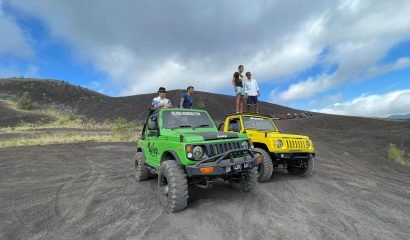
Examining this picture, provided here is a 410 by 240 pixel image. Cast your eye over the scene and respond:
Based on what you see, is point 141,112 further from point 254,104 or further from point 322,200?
point 322,200

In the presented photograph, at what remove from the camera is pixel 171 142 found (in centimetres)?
613

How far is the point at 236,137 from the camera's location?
20.8ft

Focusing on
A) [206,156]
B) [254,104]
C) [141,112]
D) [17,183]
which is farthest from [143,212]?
[141,112]

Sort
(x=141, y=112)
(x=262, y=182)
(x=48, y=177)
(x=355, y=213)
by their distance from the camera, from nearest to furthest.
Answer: (x=355, y=213), (x=262, y=182), (x=48, y=177), (x=141, y=112)

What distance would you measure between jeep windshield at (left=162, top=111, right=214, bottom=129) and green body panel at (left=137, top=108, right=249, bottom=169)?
98 millimetres

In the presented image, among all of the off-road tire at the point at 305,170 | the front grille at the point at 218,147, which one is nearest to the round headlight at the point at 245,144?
the front grille at the point at 218,147

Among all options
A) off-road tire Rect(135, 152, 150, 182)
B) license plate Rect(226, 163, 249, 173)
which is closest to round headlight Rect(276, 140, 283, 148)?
license plate Rect(226, 163, 249, 173)

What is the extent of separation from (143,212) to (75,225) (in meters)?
1.24

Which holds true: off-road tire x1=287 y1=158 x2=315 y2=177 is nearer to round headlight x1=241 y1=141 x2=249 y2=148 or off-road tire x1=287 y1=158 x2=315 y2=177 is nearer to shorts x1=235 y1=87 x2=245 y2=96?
round headlight x1=241 y1=141 x2=249 y2=148

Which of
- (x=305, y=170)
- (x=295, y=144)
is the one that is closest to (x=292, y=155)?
(x=295, y=144)

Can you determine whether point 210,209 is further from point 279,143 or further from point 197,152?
point 279,143

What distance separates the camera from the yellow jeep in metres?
7.69

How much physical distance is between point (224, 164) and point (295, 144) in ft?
10.7

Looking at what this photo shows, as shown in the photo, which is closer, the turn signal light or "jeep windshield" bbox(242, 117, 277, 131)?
the turn signal light
